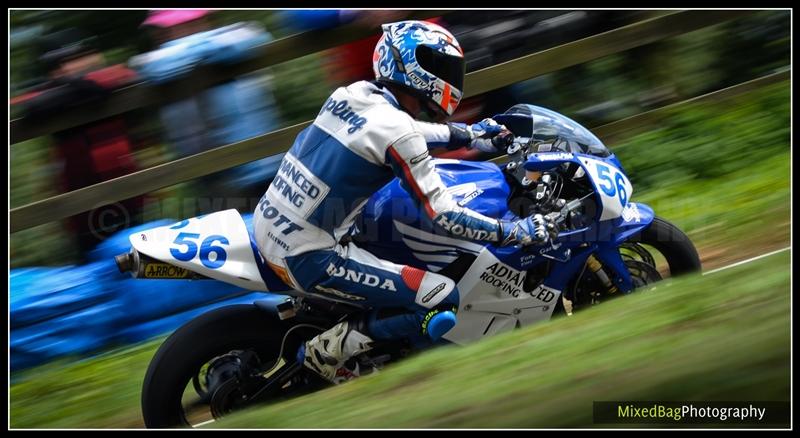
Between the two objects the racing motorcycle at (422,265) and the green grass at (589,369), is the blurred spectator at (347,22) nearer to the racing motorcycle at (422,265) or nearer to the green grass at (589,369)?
the racing motorcycle at (422,265)

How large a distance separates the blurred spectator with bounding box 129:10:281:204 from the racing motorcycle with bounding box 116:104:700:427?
2434 mm

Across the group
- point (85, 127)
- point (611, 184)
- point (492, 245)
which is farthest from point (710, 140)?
point (85, 127)

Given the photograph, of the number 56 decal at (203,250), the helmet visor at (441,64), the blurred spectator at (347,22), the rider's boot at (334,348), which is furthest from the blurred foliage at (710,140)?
the number 56 decal at (203,250)

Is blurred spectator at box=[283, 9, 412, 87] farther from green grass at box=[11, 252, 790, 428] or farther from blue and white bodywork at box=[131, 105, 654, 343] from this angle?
green grass at box=[11, 252, 790, 428]

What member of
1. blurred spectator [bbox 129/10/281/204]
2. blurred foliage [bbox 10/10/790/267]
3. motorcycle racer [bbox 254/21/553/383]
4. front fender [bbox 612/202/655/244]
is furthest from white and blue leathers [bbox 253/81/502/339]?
blurred foliage [bbox 10/10/790/267]

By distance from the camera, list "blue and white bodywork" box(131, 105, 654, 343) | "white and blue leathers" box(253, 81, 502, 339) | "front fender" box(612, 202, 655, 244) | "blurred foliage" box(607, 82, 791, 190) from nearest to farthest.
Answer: "white and blue leathers" box(253, 81, 502, 339) → "blue and white bodywork" box(131, 105, 654, 343) → "front fender" box(612, 202, 655, 244) → "blurred foliage" box(607, 82, 791, 190)

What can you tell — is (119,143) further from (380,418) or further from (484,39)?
(380,418)

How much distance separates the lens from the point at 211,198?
763 centimetres

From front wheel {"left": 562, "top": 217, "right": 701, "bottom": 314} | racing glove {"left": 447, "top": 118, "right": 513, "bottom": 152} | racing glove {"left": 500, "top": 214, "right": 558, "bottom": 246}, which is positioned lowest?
front wheel {"left": 562, "top": 217, "right": 701, "bottom": 314}

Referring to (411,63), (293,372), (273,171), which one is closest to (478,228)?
(411,63)

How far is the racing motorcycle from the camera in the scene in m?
5.00

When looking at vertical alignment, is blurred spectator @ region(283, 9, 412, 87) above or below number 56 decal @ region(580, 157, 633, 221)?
above

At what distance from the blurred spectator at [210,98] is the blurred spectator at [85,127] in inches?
12.6

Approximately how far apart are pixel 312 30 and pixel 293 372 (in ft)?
10.9
